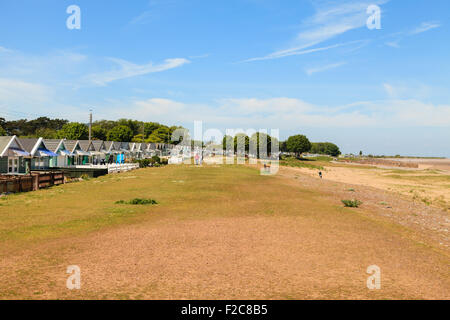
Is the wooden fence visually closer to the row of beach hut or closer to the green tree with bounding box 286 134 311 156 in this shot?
the row of beach hut

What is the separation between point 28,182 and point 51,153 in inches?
639

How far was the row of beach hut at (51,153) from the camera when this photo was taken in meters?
36.3

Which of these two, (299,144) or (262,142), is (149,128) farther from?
(299,144)

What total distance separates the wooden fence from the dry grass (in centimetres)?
498

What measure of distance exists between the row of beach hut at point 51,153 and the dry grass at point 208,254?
18018 millimetres

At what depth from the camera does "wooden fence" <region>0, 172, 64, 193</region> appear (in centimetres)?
2552

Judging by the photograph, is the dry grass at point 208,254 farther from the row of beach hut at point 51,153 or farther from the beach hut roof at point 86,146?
the beach hut roof at point 86,146

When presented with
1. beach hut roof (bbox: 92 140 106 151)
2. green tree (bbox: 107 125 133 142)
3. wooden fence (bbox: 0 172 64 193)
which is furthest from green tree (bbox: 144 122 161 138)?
wooden fence (bbox: 0 172 64 193)

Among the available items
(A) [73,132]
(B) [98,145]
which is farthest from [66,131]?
(B) [98,145]

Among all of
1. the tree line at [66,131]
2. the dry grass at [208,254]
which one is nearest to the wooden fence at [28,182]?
the dry grass at [208,254]
